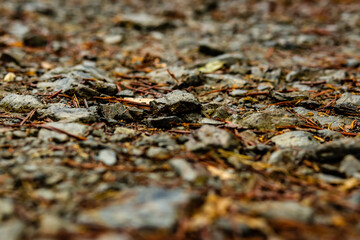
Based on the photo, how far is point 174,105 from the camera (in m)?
2.31

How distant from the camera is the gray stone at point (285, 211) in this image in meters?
1.18

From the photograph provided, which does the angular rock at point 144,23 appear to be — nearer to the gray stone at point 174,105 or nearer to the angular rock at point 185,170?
the gray stone at point 174,105

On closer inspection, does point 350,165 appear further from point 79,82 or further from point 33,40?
point 33,40

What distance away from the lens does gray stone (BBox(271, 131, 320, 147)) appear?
1.88 meters

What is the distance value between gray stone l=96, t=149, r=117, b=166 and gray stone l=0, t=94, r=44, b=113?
39.7 inches

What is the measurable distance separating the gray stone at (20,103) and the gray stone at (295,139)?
6.56ft

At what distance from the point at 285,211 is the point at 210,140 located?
0.68 m

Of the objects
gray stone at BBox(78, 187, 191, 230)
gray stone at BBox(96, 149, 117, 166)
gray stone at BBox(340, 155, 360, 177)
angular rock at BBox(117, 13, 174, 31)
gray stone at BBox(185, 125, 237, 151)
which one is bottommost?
gray stone at BBox(340, 155, 360, 177)

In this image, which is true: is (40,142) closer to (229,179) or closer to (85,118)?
(85,118)

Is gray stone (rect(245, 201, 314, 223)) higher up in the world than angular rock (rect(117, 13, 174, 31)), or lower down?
lower down

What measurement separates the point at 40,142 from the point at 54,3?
6682mm

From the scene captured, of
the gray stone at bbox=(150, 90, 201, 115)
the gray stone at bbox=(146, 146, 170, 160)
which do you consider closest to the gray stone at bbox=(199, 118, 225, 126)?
the gray stone at bbox=(150, 90, 201, 115)

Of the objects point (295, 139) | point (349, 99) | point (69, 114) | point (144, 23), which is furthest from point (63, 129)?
point (144, 23)

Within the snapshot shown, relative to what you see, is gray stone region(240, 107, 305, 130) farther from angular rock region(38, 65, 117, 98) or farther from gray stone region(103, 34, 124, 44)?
gray stone region(103, 34, 124, 44)
